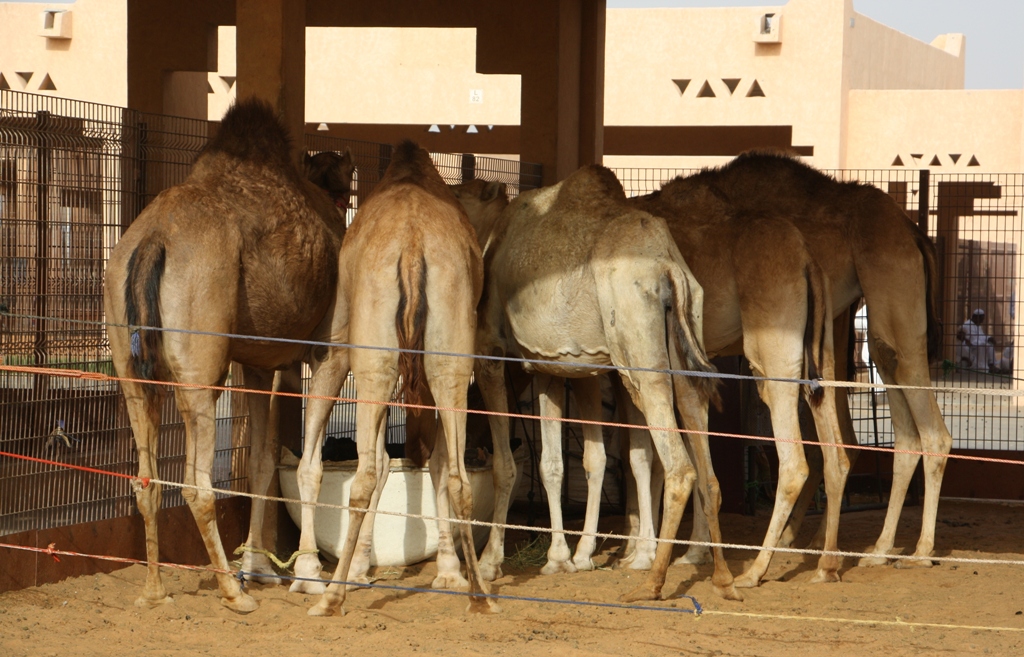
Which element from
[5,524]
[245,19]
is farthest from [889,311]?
[5,524]

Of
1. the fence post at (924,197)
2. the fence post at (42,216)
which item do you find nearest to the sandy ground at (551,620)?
the fence post at (42,216)

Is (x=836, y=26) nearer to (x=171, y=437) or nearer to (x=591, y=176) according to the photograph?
(x=591, y=176)

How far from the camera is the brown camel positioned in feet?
24.6

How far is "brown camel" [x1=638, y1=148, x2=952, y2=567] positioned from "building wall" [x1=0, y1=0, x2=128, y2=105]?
13.1 m

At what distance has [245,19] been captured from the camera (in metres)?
7.17

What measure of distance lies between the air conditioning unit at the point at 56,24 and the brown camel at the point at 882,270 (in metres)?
13.7

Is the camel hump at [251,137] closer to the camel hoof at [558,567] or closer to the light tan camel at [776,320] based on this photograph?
the light tan camel at [776,320]

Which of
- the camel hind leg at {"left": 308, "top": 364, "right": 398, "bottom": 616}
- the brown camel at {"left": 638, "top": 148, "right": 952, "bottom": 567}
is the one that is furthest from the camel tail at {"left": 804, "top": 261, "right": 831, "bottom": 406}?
the camel hind leg at {"left": 308, "top": 364, "right": 398, "bottom": 616}

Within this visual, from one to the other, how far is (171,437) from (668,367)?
9.72ft

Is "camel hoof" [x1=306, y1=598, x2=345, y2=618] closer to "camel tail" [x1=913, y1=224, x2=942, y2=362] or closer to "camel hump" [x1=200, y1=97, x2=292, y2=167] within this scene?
"camel hump" [x1=200, y1=97, x2=292, y2=167]

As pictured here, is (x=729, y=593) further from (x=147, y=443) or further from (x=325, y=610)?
(x=147, y=443)

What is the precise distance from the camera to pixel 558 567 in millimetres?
7379

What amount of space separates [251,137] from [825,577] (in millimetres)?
4177

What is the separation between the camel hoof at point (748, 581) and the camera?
691 cm
